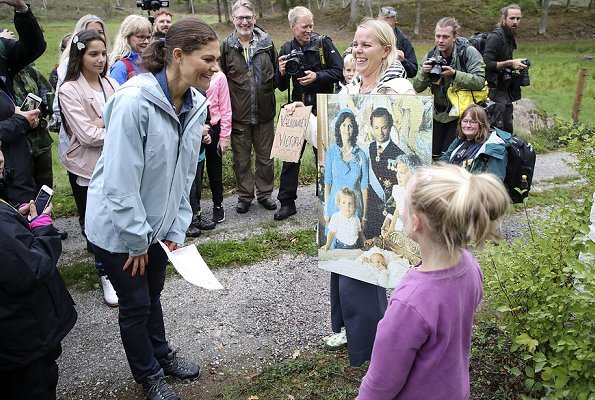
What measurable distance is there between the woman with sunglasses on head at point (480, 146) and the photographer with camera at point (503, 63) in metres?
1.85

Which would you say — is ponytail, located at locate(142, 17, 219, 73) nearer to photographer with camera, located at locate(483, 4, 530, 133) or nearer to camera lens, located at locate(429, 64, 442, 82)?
camera lens, located at locate(429, 64, 442, 82)

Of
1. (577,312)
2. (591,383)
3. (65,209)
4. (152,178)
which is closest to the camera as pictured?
(591,383)

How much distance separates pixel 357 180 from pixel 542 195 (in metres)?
5.30

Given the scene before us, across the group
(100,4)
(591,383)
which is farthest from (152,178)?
(100,4)

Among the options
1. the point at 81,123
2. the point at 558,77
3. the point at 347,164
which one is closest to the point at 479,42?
the point at 347,164

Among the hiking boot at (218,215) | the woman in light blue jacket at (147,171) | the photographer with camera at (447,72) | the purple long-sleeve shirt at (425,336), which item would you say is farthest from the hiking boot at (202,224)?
the purple long-sleeve shirt at (425,336)

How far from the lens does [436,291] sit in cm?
168

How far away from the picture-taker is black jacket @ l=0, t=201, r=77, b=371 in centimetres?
223

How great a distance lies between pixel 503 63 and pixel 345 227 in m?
4.96

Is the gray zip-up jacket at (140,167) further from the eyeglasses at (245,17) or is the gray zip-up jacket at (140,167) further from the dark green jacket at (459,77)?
the dark green jacket at (459,77)

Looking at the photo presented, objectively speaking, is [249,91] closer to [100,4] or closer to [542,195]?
[542,195]

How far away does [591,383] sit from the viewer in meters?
2.20

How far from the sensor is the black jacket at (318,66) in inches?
222

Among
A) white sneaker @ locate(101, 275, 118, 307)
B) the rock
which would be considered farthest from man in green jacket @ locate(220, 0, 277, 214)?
the rock
